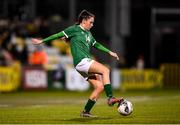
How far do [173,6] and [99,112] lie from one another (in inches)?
989

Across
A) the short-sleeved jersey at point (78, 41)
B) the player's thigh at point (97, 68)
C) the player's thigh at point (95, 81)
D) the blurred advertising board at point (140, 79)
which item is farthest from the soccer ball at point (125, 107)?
the blurred advertising board at point (140, 79)

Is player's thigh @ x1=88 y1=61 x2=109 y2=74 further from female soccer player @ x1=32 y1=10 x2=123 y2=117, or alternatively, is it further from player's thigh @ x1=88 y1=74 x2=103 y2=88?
player's thigh @ x1=88 y1=74 x2=103 y2=88

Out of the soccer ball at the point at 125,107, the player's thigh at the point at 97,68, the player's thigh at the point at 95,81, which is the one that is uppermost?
the player's thigh at the point at 97,68

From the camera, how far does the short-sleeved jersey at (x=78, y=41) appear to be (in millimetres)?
15906

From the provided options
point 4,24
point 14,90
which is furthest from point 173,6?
point 14,90

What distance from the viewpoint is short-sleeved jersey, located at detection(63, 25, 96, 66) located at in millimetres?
15906

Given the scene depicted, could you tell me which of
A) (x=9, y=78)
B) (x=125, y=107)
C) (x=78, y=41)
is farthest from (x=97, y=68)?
(x=9, y=78)

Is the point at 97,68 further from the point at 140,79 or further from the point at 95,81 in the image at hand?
the point at 140,79

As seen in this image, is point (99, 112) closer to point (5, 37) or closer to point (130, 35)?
point (5, 37)

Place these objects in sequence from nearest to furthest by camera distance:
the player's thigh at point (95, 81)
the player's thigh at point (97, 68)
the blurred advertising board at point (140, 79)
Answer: the player's thigh at point (97, 68) → the player's thigh at point (95, 81) → the blurred advertising board at point (140, 79)

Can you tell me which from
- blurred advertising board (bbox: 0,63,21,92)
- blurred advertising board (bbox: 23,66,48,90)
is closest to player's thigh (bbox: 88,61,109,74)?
blurred advertising board (bbox: 0,63,21,92)

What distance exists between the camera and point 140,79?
3462 cm

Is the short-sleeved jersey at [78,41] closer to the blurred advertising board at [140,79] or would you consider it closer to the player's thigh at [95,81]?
the player's thigh at [95,81]

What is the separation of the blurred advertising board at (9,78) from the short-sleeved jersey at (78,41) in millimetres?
15113
